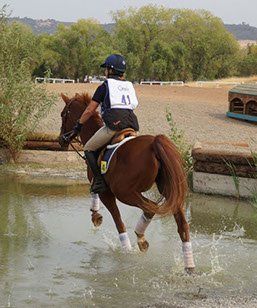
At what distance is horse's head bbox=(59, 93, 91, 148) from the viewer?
9344 millimetres

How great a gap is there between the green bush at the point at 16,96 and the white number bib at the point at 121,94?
280 inches

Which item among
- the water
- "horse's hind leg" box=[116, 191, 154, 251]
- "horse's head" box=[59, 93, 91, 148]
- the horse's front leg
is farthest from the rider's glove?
"horse's hind leg" box=[116, 191, 154, 251]

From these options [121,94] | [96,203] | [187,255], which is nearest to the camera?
[187,255]

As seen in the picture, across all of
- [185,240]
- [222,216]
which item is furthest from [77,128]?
[222,216]

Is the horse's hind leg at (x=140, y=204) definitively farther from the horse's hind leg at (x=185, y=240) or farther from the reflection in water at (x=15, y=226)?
the reflection in water at (x=15, y=226)

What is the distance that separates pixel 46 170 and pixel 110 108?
23.2 ft

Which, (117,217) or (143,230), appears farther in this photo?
(117,217)

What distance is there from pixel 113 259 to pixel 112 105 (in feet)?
6.08

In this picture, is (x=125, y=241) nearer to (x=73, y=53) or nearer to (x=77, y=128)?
(x=77, y=128)

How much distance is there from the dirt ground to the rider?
7.02 meters

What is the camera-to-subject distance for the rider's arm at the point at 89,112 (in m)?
8.41

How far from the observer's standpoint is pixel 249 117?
24.3 metres

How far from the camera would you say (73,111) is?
946 cm

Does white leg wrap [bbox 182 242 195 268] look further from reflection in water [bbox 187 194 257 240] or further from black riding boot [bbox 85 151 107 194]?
reflection in water [bbox 187 194 257 240]
